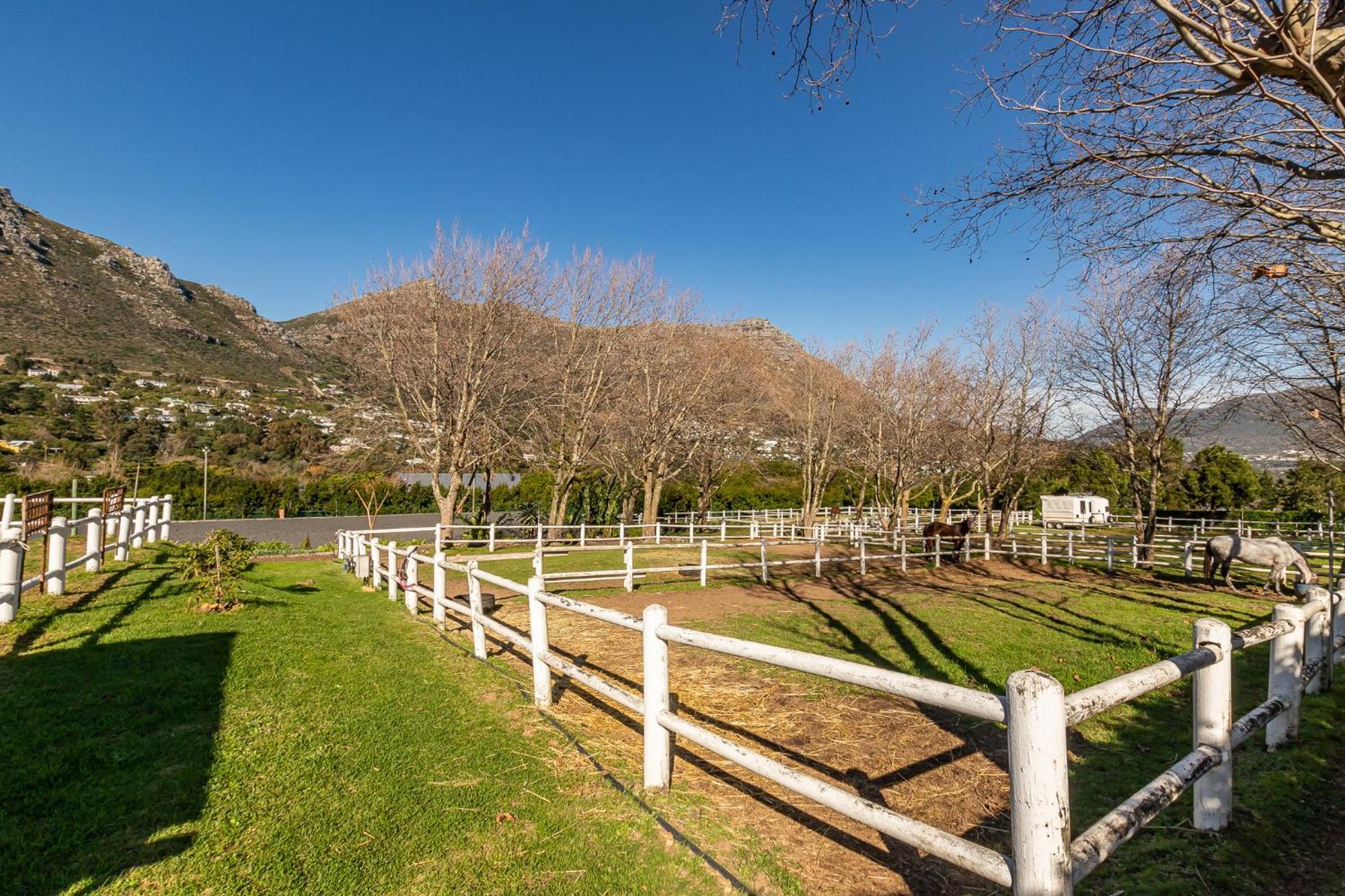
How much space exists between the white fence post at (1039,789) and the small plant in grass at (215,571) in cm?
929

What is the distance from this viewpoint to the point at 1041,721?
194 cm

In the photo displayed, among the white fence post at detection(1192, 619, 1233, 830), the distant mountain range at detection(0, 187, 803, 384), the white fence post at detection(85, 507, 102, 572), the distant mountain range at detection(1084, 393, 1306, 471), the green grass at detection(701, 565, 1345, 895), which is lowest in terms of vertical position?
the green grass at detection(701, 565, 1345, 895)

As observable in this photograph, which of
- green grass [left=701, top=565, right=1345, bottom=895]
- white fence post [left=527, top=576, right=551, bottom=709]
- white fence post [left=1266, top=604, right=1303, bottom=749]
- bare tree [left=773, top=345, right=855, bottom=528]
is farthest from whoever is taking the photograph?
bare tree [left=773, top=345, right=855, bottom=528]

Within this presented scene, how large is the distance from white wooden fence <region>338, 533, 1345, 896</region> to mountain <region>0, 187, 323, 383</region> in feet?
206

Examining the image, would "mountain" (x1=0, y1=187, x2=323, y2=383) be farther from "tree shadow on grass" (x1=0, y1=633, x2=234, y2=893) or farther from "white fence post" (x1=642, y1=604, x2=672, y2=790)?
"white fence post" (x1=642, y1=604, x2=672, y2=790)

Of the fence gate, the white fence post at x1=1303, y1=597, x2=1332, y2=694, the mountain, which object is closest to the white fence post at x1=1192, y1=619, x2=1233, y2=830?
the white fence post at x1=1303, y1=597, x2=1332, y2=694

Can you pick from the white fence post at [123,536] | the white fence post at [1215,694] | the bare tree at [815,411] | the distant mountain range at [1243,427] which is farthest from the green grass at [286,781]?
the bare tree at [815,411]

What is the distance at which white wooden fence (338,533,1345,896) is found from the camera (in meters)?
1.93

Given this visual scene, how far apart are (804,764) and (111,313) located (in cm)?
9319

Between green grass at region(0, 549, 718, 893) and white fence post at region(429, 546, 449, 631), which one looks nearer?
green grass at region(0, 549, 718, 893)

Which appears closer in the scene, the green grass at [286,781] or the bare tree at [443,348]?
the green grass at [286,781]

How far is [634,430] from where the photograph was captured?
1152 inches

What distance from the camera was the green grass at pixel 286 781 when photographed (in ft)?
9.40

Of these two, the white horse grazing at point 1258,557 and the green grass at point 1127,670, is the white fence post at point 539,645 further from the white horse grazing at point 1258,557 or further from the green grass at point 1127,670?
the white horse grazing at point 1258,557
